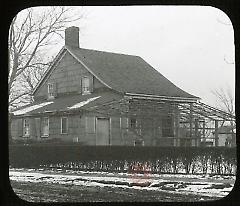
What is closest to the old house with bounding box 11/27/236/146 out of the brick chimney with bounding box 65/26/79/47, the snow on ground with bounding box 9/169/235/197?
the brick chimney with bounding box 65/26/79/47

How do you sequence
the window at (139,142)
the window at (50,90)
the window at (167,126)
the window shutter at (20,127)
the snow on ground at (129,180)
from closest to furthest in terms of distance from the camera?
the window shutter at (20,127) < the window at (50,90) < the window at (167,126) < the window at (139,142) < the snow on ground at (129,180)

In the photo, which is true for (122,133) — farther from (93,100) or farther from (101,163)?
(101,163)

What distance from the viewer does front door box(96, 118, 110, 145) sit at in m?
3.17

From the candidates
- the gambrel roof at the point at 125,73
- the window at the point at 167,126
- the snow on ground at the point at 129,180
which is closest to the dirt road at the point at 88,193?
the snow on ground at the point at 129,180

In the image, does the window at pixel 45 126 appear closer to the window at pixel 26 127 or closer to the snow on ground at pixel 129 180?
the window at pixel 26 127

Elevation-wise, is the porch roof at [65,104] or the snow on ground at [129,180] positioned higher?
the porch roof at [65,104]

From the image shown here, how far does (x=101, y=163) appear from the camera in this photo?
12.7 ft

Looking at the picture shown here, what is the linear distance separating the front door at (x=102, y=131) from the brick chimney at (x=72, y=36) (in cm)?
62

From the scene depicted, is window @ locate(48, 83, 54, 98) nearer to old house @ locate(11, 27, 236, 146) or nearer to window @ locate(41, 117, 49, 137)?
old house @ locate(11, 27, 236, 146)

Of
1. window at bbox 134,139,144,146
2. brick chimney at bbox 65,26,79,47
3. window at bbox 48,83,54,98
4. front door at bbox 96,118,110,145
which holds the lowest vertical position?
window at bbox 134,139,144,146

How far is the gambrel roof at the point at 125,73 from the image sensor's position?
3162mm

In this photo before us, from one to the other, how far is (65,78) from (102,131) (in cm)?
51

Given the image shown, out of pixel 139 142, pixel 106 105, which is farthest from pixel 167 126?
pixel 106 105

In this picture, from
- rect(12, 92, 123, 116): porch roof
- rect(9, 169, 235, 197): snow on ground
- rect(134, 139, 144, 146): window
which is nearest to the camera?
rect(12, 92, 123, 116): porch roof
